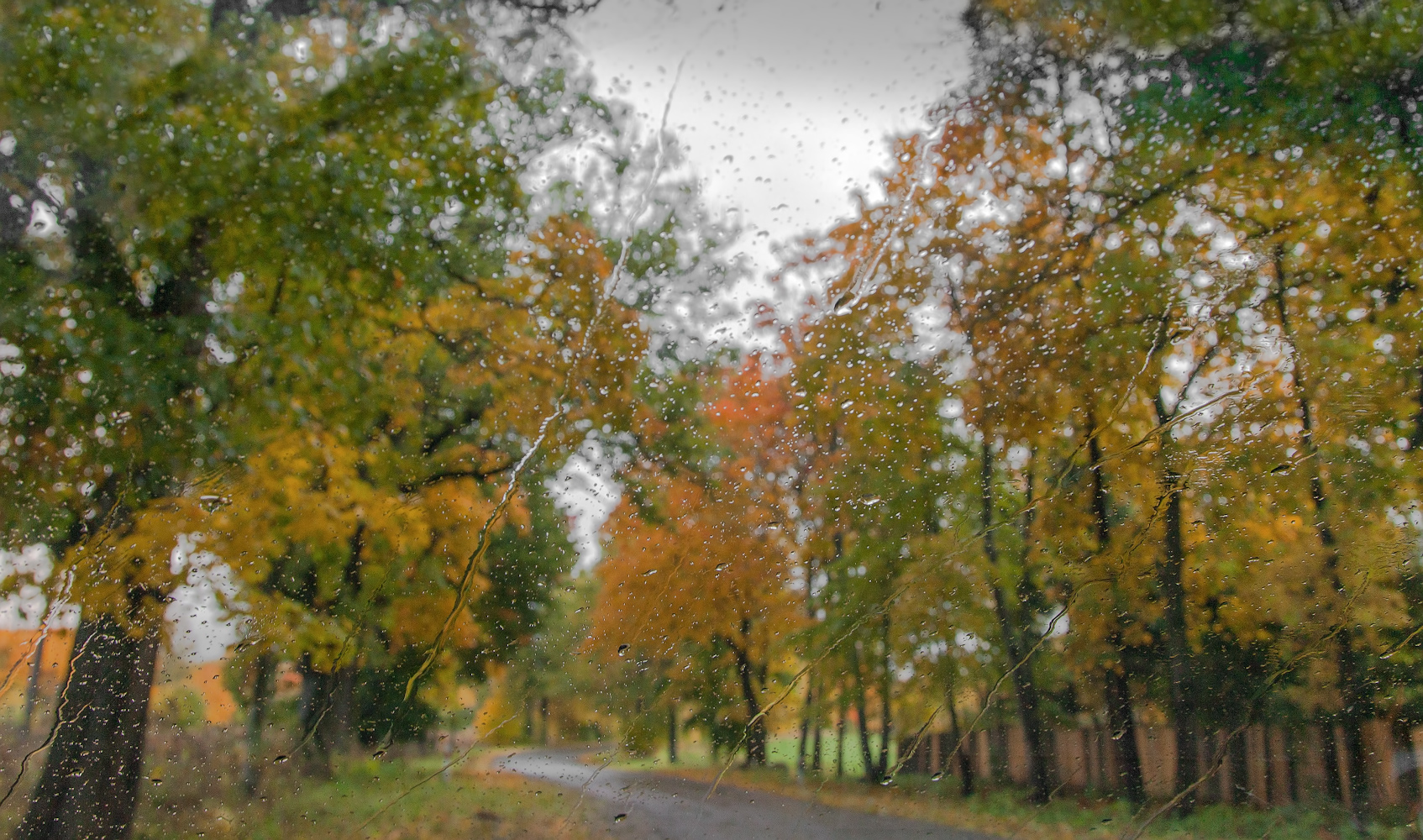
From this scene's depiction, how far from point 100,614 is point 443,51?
5.26 ft

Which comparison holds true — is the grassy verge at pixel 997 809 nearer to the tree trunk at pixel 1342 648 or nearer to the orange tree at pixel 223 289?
the tree trunk at pixel 1342 648

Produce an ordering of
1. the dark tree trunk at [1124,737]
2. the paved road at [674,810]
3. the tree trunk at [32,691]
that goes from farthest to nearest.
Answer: the dark tree trunk at [1124,737] → the paved road at [674,810] → the tree trunk at [32,691]

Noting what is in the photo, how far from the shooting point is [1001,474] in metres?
1.88

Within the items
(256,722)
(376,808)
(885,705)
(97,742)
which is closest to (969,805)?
(885,705)

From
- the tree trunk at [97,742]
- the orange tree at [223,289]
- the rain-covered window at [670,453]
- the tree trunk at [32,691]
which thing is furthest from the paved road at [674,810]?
the tree trunk at [32,691]

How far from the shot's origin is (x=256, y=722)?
5.19 ft

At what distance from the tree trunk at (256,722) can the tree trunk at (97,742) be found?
0.67 feet

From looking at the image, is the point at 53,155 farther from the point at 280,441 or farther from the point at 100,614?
the point at 100,614

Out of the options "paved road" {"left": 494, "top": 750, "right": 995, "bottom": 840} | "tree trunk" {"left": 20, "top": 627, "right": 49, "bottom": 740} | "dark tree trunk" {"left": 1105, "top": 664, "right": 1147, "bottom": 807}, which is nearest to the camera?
"tree trunk" {"left": 20, "top": 627, "right": 49, "bottom": 740}

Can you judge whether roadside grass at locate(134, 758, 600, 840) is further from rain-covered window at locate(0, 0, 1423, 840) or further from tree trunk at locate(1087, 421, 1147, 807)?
tree trunk at locate(1087, 421, 1147, 807)

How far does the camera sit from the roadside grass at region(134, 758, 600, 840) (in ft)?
5.06

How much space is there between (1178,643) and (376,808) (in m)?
1.82

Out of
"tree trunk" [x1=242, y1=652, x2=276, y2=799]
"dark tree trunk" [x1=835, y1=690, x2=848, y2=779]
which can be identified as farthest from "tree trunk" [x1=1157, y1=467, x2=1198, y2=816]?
"tree trunk" [x1=242, y1=652, x2=276, y2=799]

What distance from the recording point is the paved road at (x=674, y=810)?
64.6 inches
